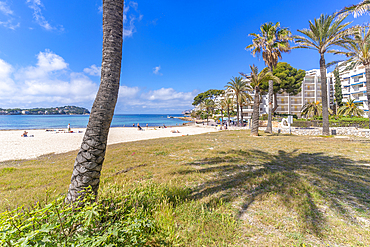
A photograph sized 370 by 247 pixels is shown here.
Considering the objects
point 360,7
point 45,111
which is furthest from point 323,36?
point 45,111

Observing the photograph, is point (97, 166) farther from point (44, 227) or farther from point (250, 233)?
point (250, 233)

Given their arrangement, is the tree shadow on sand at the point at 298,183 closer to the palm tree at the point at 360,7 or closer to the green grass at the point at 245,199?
the green grass at the point at 245,199

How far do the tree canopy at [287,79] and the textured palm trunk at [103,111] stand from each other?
46310 mm

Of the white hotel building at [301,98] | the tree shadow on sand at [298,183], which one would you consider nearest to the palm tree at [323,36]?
the tree shadow on sand at [298,183]

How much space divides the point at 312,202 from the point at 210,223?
257 centimetres

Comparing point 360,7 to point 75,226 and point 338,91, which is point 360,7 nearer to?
point 75,226

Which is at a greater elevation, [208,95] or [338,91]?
[208,95]

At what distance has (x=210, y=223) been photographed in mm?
2814

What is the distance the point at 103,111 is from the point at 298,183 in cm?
544

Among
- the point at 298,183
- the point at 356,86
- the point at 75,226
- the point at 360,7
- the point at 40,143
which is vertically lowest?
the point at 40,143

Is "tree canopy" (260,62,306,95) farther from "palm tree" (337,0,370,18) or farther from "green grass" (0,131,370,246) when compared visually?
"green grass" (0,131,370,246)

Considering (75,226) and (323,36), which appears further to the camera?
(323,36)

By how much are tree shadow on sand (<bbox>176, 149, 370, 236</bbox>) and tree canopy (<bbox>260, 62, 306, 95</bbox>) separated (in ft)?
137

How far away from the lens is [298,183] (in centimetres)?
457
